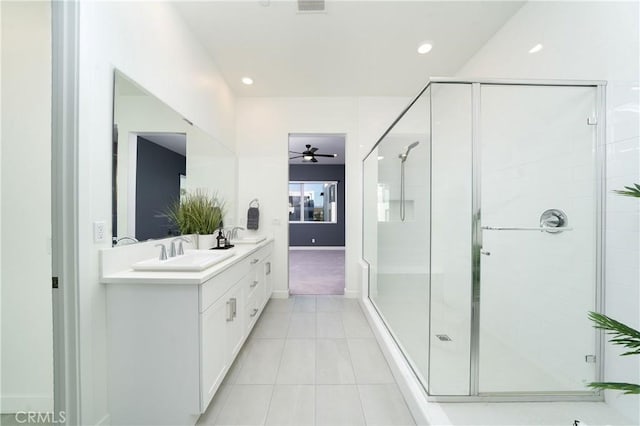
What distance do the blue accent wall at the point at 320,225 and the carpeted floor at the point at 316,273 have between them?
0.67 m

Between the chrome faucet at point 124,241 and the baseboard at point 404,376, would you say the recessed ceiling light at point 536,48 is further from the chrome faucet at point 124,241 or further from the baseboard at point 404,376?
the chrome faucet at point 124,241

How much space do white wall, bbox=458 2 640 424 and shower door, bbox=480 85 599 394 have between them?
0.25 ft

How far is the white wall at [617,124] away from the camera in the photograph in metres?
1.30

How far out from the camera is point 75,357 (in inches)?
46.3

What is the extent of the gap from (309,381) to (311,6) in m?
2.80

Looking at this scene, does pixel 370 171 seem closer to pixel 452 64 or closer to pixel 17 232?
pixel 452 64

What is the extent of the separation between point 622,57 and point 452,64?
5.31 ft

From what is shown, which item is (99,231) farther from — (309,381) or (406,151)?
(406,151)

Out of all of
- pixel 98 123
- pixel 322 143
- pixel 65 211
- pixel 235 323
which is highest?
pixel 322 143

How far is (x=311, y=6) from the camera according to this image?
2000 mm

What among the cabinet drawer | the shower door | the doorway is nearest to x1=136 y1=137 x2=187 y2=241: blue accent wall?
the cabinet drawer

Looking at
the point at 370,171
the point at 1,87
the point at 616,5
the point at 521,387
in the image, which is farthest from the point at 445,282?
the point at 1,87

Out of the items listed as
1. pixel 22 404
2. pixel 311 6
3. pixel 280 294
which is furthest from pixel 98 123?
pixel 280 294

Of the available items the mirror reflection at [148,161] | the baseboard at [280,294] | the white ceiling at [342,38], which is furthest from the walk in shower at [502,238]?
the mirror reflection at [148,161]
